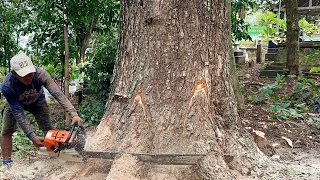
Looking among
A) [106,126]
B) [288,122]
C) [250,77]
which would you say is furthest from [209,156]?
[250,77]

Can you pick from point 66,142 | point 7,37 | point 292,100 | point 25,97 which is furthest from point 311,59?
point 7,37

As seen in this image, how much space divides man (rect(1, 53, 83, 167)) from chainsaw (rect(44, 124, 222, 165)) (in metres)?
0.15

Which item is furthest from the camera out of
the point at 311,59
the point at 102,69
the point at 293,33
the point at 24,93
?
the point at 311,59

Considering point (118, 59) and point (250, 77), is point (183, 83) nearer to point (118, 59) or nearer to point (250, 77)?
point (118, 59)

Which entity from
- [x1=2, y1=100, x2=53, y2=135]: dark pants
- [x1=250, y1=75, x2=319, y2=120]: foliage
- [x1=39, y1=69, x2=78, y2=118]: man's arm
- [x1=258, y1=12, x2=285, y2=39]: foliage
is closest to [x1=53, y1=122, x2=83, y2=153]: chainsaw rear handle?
[x1=39, y1=69, x2=78, y2=118]: man's arm

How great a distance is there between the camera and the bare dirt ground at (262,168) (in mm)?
3402

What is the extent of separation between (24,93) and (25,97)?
9 cm

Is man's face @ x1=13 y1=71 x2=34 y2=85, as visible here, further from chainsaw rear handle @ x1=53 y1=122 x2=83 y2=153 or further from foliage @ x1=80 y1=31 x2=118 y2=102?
foliage @ x1=80 y1=31 x2=118 y2=102

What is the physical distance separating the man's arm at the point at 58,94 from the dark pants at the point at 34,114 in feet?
1.95

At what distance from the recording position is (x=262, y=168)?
11.8 feet

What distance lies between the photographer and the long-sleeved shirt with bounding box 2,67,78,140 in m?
3.87

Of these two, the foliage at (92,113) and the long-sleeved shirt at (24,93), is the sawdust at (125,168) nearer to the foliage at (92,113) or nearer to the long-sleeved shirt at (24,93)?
the long-sleeved shirt at (24,93)

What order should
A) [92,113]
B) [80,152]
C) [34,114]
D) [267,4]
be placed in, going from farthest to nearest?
[267,4] < [92,113] < [34,114] < [80,152]

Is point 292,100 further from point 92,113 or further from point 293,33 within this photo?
point 92,113
